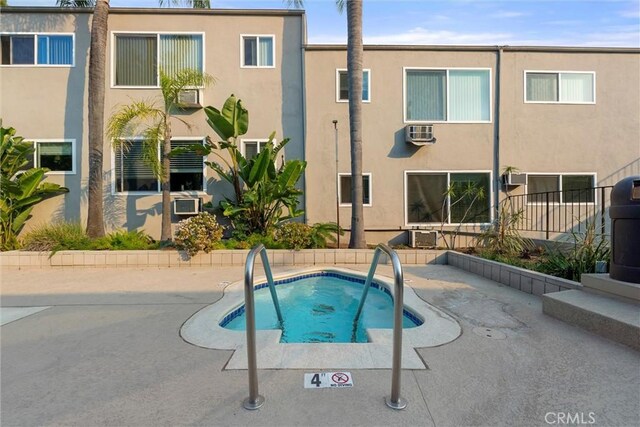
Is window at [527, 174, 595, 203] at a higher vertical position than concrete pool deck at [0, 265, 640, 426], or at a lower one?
higher

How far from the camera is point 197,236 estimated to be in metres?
6.71

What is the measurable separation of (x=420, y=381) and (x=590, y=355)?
5.22 feet

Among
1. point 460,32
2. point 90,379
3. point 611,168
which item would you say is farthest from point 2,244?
point 611,168

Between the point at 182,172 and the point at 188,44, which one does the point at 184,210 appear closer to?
the point at 182,172

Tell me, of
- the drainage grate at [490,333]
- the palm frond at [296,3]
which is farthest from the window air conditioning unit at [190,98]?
the drainage grate at [490,333]

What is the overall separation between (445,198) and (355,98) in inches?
152

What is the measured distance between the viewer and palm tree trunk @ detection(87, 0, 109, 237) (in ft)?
24.8

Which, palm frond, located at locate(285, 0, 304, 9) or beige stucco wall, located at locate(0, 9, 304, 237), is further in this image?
palm frond, located at locate(285, 0, 304, 9)

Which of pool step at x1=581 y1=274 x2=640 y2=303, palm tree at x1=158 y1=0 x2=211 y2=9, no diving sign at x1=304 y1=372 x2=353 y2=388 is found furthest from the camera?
palm tree at x1=158 y1=0 x2=211 y2=9

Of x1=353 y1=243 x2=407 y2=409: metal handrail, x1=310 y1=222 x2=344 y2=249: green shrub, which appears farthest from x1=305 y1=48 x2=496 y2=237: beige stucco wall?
x1=353 y1=243 x2=407 y2=409: metal handrail

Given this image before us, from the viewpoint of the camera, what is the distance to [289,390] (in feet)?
7.41

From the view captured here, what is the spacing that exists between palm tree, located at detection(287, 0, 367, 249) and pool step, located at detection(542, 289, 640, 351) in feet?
13.5

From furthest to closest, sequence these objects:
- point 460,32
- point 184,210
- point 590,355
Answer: point 460,32, point 184,210, point 590,355

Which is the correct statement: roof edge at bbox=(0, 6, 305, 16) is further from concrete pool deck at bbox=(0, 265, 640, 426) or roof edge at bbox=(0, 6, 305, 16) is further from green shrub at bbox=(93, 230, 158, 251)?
concrete pool deck at bbox=(0, 265, 640, 426)
